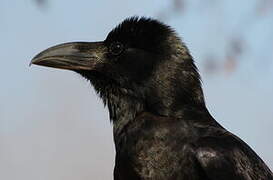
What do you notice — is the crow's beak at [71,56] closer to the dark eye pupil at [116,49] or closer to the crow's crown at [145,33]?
the dark eye pupil at [116,49]

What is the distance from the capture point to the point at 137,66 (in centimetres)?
971

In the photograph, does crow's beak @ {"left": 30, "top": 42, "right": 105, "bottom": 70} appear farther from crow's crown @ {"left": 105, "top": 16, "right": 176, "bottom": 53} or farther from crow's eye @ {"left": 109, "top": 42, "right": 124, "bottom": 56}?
crow's crown @ {"left": 105, "top": 16, "right": 176, "bottom": 53}

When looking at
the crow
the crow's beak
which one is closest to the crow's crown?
the crow

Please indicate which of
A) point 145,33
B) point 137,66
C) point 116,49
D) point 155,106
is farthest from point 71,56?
point 155,106

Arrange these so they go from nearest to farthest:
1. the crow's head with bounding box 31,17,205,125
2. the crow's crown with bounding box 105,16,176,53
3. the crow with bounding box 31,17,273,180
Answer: the crow with bounding box 31,17,273,180 → the crow's head with bounding box 31,17,205,125 → the crow's crown with bounding box 105,16,176,53

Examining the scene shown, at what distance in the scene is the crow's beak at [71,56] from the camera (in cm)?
957

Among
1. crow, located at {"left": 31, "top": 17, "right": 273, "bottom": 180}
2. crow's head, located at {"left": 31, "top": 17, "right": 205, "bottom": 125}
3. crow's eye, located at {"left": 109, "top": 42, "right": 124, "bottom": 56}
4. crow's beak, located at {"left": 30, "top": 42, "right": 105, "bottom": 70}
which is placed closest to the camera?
crow, located at {"left": 31, "top": 17, "right": 273, "bottom": 180}

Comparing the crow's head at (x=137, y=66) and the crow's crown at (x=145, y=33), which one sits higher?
the crow's crown at (x=145, y=33)

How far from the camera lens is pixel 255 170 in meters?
9.06

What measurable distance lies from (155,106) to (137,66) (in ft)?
1.84

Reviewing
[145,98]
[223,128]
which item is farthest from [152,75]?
[223,128]

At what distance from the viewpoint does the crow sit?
8859mm

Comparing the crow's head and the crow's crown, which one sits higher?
the crow's crown

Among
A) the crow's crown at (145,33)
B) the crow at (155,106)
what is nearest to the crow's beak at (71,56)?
the crow at (155,106)
